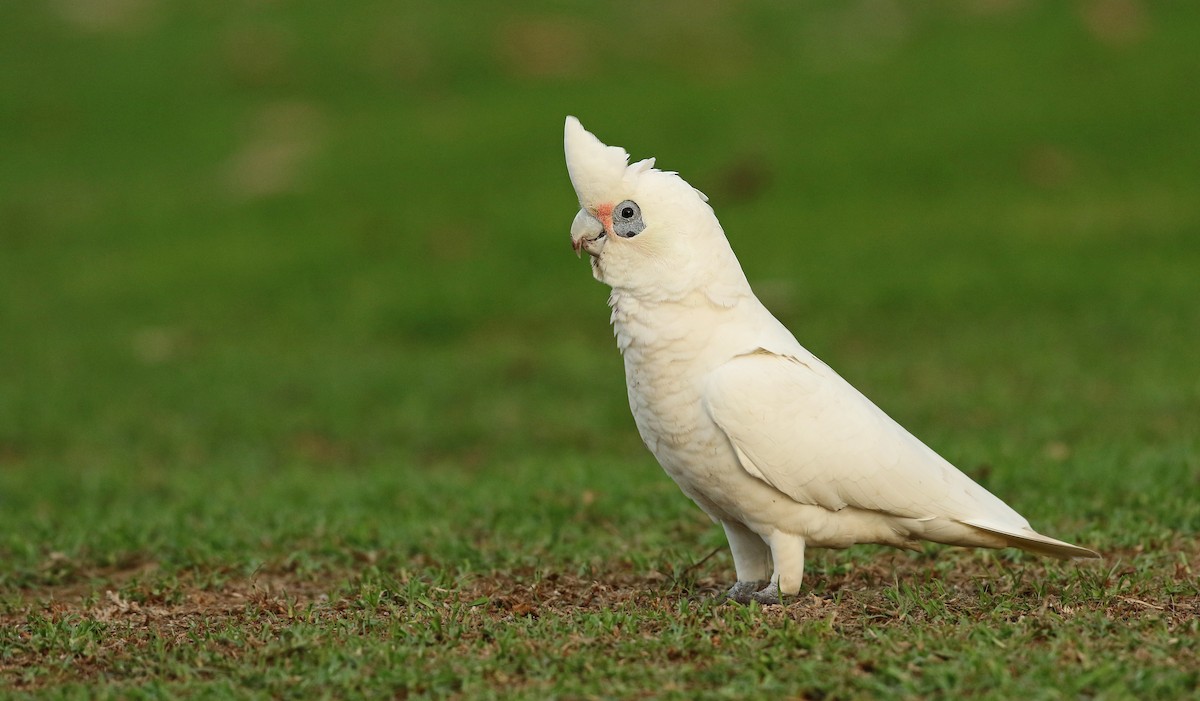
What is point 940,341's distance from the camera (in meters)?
10.5

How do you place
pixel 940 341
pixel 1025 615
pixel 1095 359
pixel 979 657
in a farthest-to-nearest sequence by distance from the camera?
1. pixel 940 341
2. pixel 1095 359
3. pixel 1025 615
4. pixel 979 657

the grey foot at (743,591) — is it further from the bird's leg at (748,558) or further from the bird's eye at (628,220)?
the bird's eye at (628,220)

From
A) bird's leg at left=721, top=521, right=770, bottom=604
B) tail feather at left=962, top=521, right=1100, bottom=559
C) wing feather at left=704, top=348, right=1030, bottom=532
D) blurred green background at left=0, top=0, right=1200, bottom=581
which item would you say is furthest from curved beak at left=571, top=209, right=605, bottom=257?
blurred green background at left=0, top=0, right=1200, bottom=581

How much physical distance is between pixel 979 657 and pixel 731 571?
1.78 metres

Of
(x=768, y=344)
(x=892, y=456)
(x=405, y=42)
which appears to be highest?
(x=405, y=42)

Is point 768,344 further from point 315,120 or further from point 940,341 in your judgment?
point 315,120

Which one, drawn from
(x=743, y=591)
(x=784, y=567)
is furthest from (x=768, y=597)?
(x=743, y=591)

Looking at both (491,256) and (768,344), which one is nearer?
(768,344)

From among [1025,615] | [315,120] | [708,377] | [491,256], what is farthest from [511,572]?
[315,120]

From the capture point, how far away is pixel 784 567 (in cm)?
462

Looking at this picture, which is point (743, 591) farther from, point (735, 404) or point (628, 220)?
point (628, 220)

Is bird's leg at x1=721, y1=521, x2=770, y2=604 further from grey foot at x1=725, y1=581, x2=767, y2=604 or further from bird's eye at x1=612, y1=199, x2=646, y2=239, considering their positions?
bird's eye at x1=612, y1=199, x2=646, y2=239

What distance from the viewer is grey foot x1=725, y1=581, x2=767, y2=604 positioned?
4.81m

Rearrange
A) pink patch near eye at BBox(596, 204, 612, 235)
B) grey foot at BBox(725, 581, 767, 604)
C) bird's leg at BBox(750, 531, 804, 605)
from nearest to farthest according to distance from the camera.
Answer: pink patch near eye at BBox(596, 204, 612, 235) < bird's leg at BBox(750, 531, 804, 605) < grey foot at BBox(725, 581, 767, 604)
